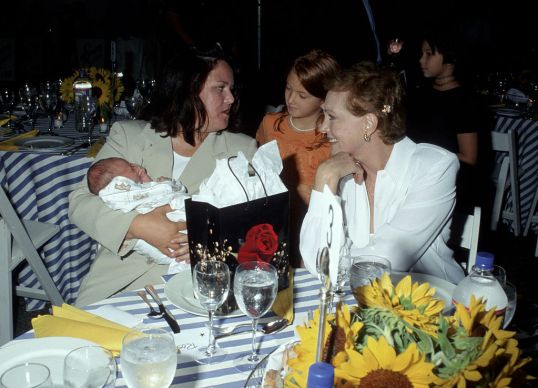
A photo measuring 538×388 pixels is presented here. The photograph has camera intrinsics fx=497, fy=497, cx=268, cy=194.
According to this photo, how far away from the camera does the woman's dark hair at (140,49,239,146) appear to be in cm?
230

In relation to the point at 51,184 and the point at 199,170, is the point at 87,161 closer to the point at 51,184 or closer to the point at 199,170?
the point at 51,184

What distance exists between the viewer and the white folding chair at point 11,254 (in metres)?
2.47

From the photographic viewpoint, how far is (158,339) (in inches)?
41.0

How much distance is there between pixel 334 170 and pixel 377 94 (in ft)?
1.27

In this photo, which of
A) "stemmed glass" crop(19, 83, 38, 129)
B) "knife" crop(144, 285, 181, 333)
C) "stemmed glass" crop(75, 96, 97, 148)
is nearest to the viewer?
"knife" crop(144, 285, 181, 333)

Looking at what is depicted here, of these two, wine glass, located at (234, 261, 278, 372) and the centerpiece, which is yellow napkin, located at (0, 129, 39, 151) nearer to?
the centerpiece

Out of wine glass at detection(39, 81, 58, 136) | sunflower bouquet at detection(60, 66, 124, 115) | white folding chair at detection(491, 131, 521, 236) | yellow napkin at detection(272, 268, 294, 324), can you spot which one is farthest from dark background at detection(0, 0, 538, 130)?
yellow napkin at detection(272, 268, 294, 324)

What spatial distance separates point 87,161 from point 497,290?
242 cm

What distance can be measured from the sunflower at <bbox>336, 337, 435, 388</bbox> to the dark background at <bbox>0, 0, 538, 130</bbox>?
252 inches

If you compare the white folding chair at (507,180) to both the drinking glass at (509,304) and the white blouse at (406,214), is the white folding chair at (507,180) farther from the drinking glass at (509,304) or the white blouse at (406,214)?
the drinking glass at (509,304)

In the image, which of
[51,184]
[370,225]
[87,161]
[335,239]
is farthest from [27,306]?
[335,239]

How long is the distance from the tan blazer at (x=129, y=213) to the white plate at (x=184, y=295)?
1.63ft

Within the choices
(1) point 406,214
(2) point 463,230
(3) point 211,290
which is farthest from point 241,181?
(2) point 463,230

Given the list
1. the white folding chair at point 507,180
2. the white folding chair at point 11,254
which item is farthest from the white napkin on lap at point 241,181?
the white folding chair at point 507,180
